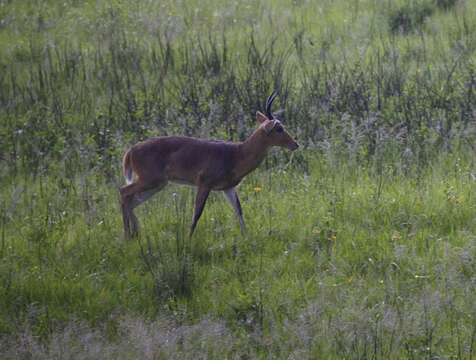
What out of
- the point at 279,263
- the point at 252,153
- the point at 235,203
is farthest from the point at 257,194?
the point at 279,263

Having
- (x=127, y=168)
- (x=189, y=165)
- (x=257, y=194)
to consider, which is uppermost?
(x=189, y=165)

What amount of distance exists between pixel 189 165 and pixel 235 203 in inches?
20.4

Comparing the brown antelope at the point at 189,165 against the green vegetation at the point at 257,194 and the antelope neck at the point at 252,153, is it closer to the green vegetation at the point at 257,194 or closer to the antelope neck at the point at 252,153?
the antelope neck at the point at 252,153

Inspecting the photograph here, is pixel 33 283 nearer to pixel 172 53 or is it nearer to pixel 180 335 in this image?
pixel 180 335

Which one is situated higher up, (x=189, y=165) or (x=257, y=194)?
(x=189, y=165)

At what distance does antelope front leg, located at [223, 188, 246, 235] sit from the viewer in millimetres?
7996

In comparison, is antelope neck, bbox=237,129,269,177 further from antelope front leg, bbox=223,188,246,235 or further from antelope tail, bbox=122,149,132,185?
antelope tail, bbox=122,149,132,185

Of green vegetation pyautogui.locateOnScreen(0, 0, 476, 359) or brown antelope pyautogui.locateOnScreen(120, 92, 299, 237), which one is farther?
brown antelope pyautogui.locateOnScreen(120, 92, 299, 237)

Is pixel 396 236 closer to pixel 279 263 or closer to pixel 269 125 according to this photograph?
pixel 279 263

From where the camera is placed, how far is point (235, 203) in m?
8.31

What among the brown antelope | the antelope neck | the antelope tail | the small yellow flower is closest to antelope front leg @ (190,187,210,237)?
the brown antelope

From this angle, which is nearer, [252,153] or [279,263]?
[279,263]

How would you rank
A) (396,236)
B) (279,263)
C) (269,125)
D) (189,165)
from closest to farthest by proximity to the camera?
(279,263) < (396,236) < (189,165) < (269,125)

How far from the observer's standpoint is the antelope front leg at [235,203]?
26.2 ft
